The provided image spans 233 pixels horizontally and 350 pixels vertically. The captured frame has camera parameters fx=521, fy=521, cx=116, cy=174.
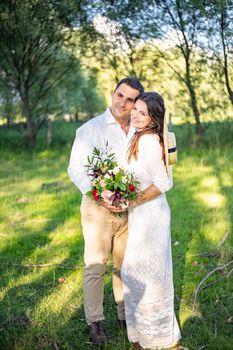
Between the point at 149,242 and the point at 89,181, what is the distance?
2.04 ft

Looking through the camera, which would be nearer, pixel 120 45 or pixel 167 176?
pixel 167 176

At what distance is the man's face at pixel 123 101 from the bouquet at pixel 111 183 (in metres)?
0.32

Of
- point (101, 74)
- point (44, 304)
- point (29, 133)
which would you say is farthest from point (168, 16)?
point (44, 304)

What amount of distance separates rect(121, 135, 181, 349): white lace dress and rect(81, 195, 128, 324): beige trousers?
0.20 metres

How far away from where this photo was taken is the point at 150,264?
3709 millimetres

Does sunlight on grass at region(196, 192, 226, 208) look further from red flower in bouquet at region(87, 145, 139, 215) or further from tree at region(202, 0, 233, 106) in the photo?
red flower in bouquet at region(87, 145, 139, 215)

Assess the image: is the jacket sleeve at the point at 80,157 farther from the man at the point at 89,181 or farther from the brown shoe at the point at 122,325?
the brown shoe at the point at 122,325

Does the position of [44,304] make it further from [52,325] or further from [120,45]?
[120,45]

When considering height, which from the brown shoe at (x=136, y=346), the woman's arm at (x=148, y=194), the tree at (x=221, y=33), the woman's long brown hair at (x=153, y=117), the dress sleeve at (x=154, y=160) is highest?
the tree at (x=221, y=33)

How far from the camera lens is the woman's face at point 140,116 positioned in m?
3.55

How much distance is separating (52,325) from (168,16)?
10449 millimetres

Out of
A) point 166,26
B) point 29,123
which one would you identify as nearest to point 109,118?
point 166,26

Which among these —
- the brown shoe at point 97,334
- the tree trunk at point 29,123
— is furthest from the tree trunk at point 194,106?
the brown shoe at point 97,334

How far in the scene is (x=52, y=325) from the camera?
14.1 feet
